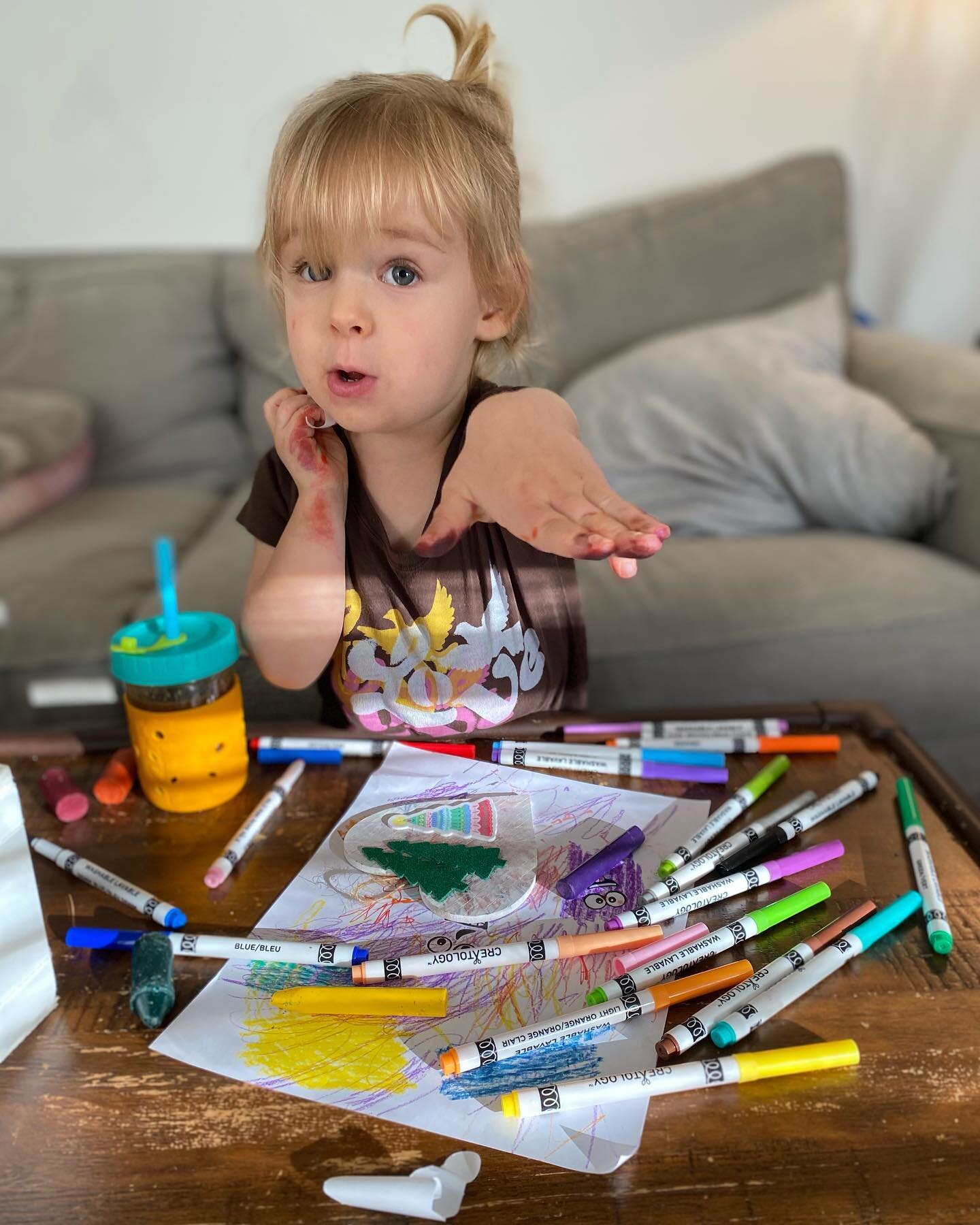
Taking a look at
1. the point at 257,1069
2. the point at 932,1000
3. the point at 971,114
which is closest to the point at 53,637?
the point at 257,1069

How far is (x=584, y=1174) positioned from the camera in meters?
0.36

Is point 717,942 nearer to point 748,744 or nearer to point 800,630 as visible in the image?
point 748,744

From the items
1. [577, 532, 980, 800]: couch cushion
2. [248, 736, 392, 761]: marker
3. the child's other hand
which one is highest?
the child's other hand

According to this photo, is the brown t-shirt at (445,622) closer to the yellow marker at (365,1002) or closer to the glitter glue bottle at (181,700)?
the glitter glue bottle at (181,700)

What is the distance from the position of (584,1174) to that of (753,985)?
0.11 metres

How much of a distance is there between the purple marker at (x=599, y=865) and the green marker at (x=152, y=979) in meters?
0.18

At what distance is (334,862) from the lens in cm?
53

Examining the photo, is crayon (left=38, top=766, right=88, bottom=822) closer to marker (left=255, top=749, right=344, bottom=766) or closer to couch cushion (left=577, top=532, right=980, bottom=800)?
marker (left=255, top=749, right=344, bottom=766)

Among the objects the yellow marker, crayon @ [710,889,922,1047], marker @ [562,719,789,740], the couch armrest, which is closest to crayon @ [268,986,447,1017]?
the yellow marker

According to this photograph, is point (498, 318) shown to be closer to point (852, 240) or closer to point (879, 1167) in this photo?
point (879, 1167)

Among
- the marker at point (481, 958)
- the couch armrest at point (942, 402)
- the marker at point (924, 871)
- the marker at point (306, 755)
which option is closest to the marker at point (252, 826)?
the marker at point (306, 755)

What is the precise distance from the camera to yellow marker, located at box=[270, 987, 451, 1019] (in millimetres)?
434

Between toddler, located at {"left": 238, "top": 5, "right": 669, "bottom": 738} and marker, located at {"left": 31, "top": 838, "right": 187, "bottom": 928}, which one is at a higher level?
toddler, located at {"left": 238, "top": 5, "right": 669, "bottom": 738}

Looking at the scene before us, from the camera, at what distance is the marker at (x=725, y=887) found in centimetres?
48
